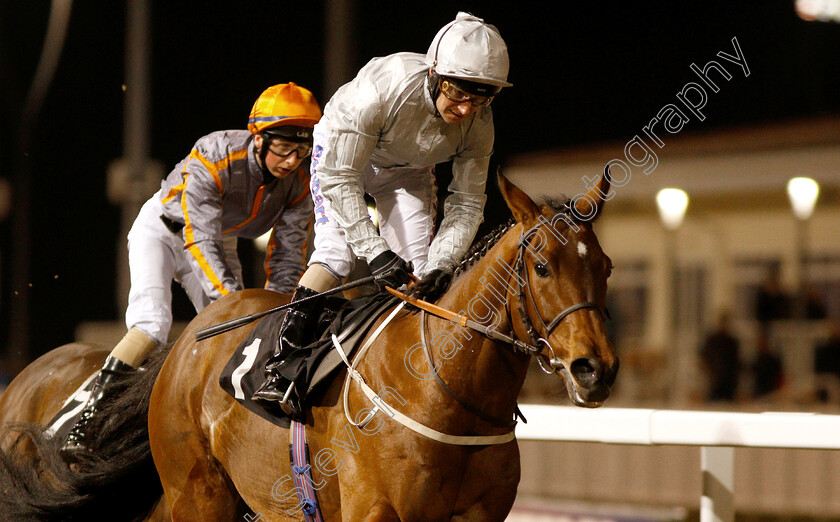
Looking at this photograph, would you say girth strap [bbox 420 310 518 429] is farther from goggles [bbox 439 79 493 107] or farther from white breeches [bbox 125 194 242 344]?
white breeches [bbox 125 194 242 344]

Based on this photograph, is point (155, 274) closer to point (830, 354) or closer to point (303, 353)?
point (303, 353)

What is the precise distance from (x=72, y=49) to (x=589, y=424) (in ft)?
30.9

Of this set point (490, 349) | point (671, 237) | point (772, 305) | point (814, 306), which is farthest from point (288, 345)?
point (671, 237)

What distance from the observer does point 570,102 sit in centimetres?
1105

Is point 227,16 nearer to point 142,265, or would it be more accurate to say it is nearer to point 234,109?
point 234,109

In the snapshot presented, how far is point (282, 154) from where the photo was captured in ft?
12.0

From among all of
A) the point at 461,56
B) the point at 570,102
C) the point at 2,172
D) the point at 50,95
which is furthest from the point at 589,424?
the point at 2,172

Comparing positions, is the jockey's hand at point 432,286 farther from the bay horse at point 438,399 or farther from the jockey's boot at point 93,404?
the jockey's boot at point 93,404

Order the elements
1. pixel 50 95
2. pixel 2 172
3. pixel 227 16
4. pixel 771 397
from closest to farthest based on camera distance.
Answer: pixel 227 16
pixel 771 397
pixel 50 95
pixel 2 172

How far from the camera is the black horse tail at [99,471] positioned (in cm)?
356

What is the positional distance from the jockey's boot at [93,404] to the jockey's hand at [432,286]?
4.96 ft

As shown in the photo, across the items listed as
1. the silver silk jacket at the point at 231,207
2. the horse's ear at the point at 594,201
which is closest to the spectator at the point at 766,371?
the silver silk jacket at the point at 231,207

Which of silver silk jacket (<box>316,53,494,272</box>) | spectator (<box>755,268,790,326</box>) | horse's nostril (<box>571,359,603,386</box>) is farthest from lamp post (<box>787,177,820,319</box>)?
horse's nostril (<box>571,359,603,386</box>)

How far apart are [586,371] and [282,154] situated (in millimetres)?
1833
